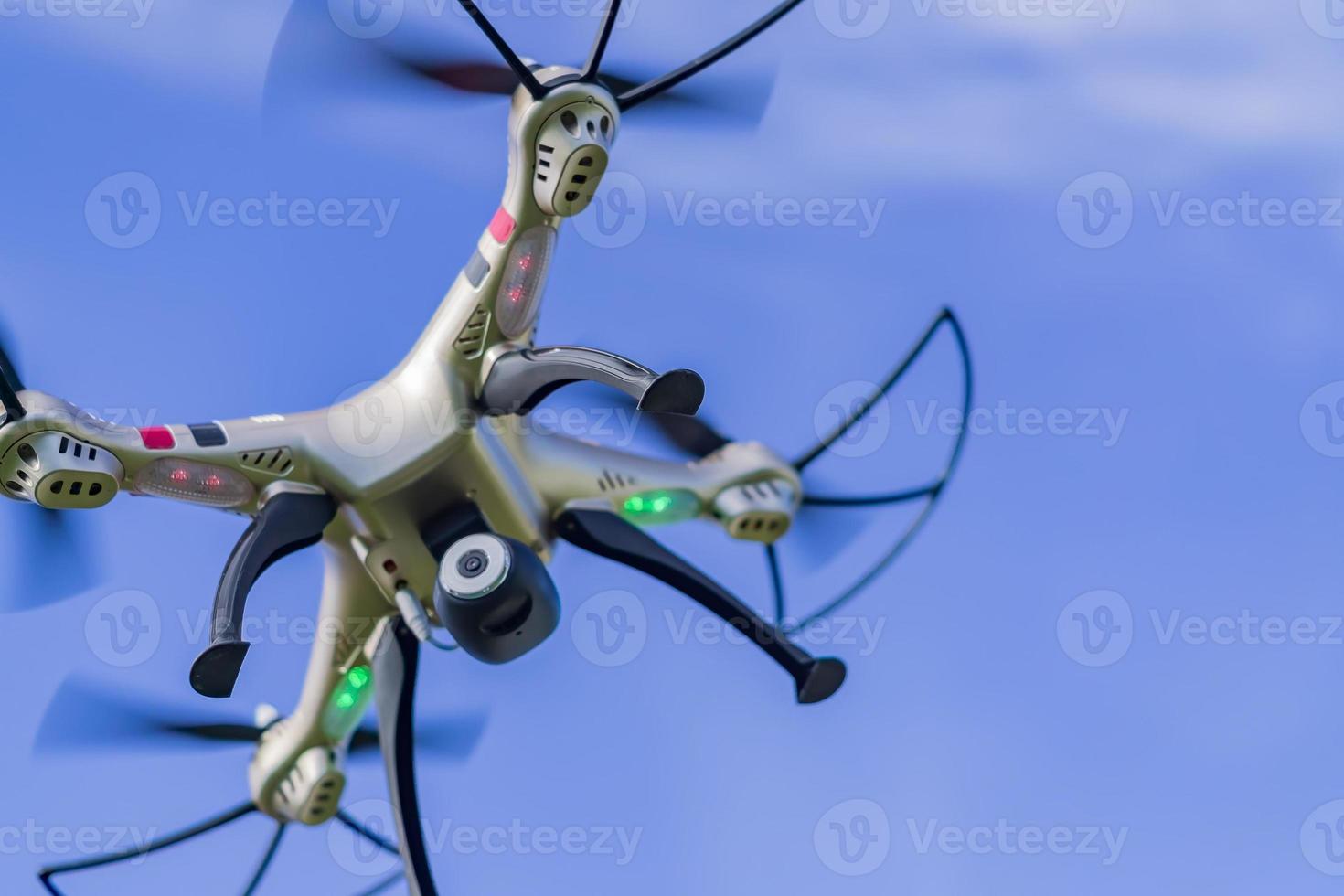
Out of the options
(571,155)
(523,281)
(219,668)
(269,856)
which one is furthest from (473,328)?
(269,856)

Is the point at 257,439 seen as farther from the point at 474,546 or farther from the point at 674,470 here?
the point at 674,470

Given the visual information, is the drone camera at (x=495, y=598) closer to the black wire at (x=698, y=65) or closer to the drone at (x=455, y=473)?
the drone at (x=455, y=473)

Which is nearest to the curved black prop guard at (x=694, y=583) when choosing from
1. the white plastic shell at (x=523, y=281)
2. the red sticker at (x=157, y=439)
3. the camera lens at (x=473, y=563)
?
the camera lens at (x=473, y=563)

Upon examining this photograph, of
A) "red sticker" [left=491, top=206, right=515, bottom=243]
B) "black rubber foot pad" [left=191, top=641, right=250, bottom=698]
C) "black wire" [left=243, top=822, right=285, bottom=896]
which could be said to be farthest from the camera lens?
"black wire" [left=243, top=822, right=285, bottom=896]

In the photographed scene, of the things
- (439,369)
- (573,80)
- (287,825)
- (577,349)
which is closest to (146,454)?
(439,369)

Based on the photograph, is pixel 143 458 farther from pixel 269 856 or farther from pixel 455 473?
pixel 269 856

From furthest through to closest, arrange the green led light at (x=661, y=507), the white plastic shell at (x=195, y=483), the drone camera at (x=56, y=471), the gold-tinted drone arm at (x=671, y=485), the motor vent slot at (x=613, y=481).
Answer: the green led light at (x=661, y=507) < the motor vent slot at (x=613, y=481) < the gold-tinted drone arm at (x=671, y=485) < the white plastic shell at (x=195, y=483) < the drone camera at (x=56, y=471)
